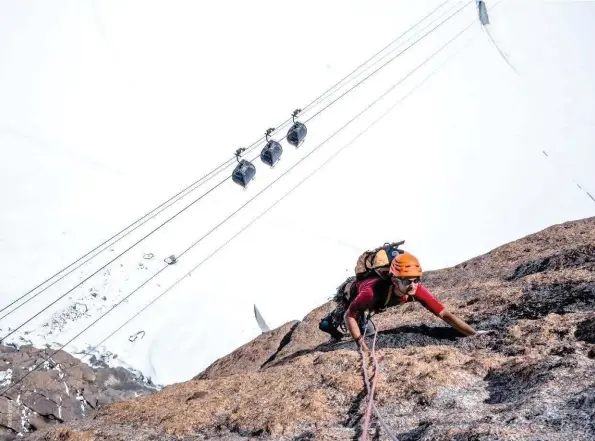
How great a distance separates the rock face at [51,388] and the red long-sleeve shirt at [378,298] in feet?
50.0

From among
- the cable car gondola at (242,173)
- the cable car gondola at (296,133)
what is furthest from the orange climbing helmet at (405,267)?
the cable car gondola at (296,133)

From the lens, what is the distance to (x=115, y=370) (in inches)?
995

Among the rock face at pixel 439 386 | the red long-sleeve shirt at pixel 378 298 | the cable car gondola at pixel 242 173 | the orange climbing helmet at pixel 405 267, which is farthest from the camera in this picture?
the cable car gondola at pixel 242 173

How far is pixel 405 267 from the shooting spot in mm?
6477

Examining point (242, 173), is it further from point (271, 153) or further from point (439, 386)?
point (439, 386)

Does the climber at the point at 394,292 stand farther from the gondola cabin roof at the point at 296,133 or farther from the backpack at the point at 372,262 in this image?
the gondola cabin roof at the point at 296,133

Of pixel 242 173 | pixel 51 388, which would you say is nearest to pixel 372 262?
pixel 51 388

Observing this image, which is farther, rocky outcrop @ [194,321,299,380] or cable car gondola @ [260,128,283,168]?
cable car gondola @ [260,128,283,168]

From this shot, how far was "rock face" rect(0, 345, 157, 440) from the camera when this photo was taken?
20.2 m

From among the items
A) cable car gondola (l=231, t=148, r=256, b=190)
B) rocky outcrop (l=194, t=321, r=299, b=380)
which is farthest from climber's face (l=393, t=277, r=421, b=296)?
cable car gondola (l=231, t=148, r=256, b=190)

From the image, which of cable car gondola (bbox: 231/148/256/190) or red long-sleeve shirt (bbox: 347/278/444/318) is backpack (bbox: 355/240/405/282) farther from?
cable car gondola (bbox: 231/148/256/190)

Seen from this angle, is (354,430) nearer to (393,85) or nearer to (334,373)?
(334,373)

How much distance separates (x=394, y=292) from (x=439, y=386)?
1.34 meters

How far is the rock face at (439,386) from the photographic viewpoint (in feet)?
15.8
